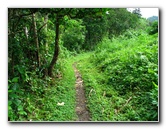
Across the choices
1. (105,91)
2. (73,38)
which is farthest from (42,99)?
(73,38)

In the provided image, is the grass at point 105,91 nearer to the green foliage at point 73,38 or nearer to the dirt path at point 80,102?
the dirt path at point 80,102

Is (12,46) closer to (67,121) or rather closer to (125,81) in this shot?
(67,121)

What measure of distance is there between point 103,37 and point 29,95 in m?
1.87

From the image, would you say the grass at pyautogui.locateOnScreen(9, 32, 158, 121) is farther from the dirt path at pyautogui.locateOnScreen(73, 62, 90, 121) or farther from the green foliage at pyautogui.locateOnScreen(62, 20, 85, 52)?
the green foliage at pyautogui.locateOnScreen(62, 20, 85, 52)

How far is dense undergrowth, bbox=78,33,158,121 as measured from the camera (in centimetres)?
300

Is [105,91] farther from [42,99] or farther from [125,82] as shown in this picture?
[42,99]

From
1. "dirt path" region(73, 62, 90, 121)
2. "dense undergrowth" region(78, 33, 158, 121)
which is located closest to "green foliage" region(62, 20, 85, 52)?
"dense undergrowth" region(78, 33, 158, 121)

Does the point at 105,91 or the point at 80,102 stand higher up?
the point at 105,91

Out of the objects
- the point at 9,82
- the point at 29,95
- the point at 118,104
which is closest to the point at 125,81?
the point at 118,104

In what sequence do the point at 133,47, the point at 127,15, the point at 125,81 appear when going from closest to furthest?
1. the point at 127,15
2. the point at 125,81
3. the point at 133,47

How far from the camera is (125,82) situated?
11.8 ft

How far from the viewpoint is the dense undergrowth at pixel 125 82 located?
9.83 feet
